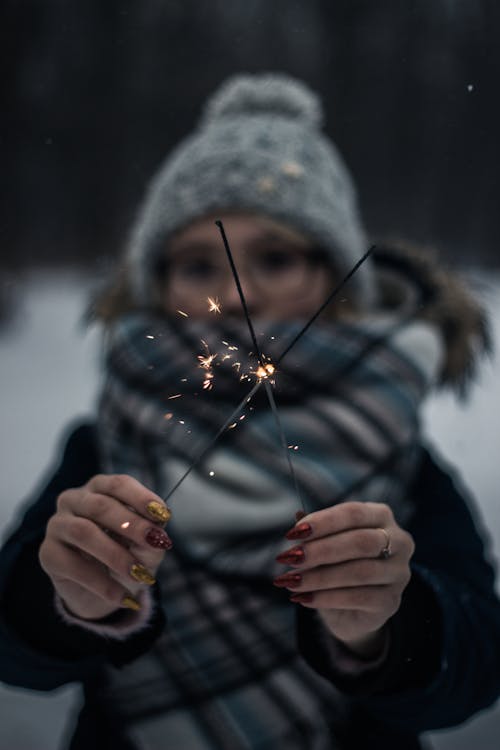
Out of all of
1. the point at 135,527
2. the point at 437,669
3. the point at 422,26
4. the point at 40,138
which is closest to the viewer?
the point at 135,527

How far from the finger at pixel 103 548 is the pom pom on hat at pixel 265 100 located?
1.61ft

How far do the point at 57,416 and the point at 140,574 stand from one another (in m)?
0.65

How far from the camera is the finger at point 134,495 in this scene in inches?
10.5

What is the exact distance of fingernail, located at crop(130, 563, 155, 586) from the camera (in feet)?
0.91

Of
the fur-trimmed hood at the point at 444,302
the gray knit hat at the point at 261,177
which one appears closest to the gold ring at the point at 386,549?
the gray knit hat at the point at 261,177

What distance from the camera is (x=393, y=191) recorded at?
706 mm

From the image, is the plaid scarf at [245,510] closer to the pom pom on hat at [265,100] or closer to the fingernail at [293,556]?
the fingernail at [293,556]

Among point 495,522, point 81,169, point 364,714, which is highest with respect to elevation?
point 81,169

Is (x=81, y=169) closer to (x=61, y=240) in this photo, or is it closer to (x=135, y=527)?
(x=61, y=240)

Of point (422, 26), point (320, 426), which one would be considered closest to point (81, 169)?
point (422, 26)

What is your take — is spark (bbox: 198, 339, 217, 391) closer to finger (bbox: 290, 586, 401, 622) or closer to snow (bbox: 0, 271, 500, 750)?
finger (bbox: 290, 586, 401, 622)

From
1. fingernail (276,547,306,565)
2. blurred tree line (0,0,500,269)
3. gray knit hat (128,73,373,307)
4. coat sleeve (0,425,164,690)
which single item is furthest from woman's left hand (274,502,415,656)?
blurred tree line (0,0,500,269)

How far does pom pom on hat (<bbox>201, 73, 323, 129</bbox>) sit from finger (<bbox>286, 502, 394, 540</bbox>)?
0.48 meters

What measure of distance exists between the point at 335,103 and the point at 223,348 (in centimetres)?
48
